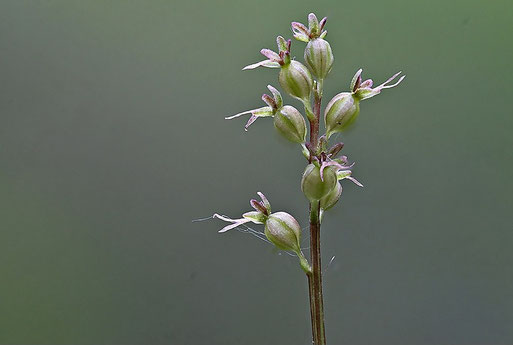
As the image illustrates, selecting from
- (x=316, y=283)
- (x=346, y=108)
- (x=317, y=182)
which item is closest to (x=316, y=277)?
(x=316, y=283)

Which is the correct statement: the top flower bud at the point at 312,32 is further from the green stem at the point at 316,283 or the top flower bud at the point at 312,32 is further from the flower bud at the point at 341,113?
the green stem at the point at 316,283

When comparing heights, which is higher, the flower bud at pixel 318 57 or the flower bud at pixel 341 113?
the flower bud at pixel 318 57

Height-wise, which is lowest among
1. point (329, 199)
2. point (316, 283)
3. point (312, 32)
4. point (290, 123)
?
point (316, 283)

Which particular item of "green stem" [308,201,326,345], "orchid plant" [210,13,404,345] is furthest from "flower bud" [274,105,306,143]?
"green stem" [308,201,326,345]

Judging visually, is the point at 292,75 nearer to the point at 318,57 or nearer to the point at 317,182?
the point at 318,57

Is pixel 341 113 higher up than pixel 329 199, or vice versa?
pixel 341 113

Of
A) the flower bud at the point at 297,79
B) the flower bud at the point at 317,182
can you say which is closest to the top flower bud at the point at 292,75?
Answer: the flower bud at the point at 297,79

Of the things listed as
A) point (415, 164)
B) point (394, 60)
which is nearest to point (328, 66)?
point (415, 164)
